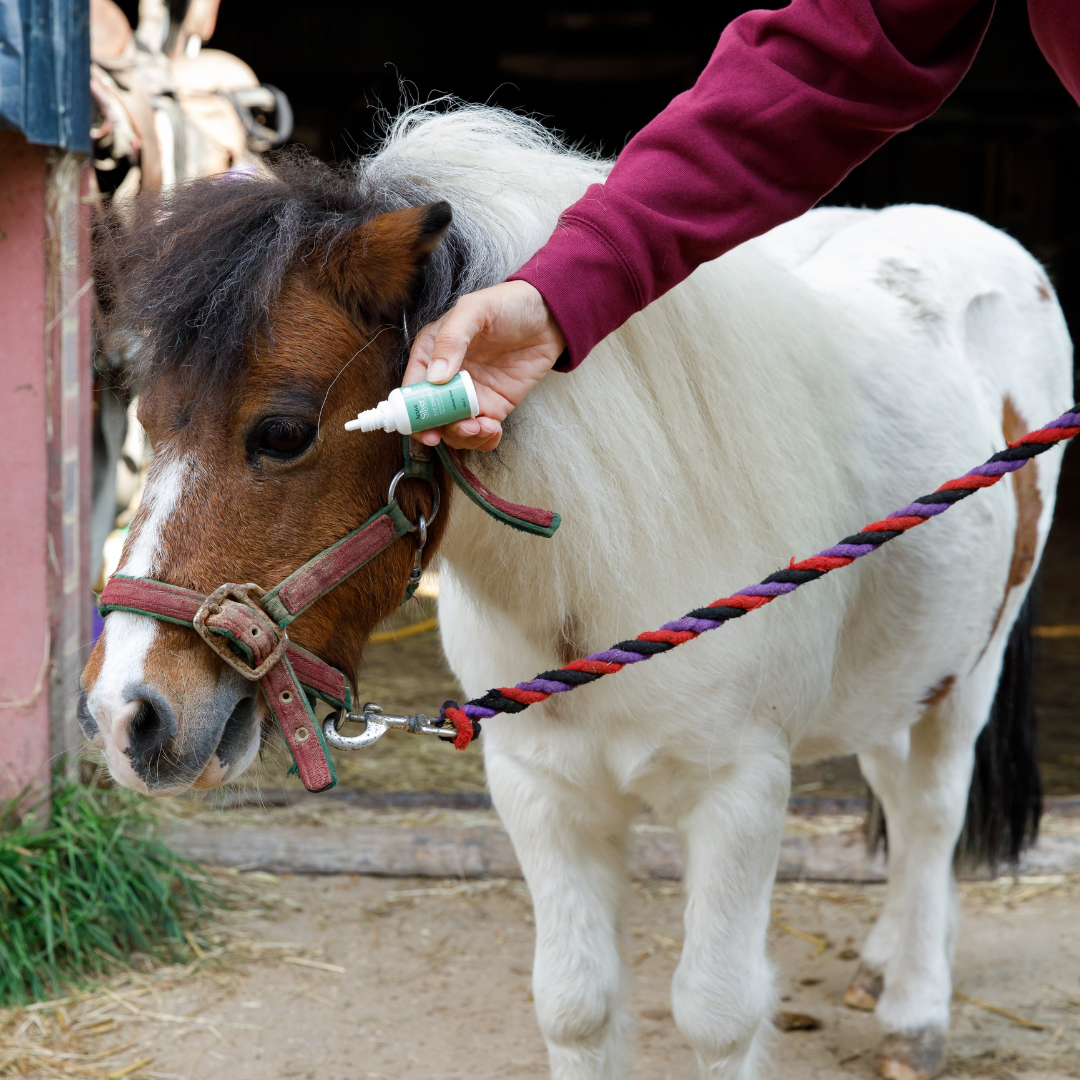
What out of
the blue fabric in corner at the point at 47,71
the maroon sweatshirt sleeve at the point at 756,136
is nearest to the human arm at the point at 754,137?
the maroon sweatshirt sleeve at the point at 756,136

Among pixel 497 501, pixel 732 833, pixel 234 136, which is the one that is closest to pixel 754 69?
pixel 497 501

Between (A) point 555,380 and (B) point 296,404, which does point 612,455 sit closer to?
(A) point 555,380

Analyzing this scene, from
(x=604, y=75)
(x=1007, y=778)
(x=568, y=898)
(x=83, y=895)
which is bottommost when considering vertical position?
(x=83, y=895)

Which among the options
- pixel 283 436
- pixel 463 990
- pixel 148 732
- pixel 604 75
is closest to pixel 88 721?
pixel 148 732

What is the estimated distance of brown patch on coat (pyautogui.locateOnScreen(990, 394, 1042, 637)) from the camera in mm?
2527

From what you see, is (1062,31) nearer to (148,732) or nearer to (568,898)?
(148,732)

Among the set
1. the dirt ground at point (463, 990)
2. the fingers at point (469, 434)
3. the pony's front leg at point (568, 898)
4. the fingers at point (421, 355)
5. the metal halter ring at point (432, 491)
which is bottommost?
the dirt ground at point (463, 990)

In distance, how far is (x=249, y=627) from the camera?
124 centimetres

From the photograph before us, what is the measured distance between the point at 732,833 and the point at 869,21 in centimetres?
114

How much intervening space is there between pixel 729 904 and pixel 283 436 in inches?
40.2

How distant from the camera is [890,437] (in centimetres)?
206

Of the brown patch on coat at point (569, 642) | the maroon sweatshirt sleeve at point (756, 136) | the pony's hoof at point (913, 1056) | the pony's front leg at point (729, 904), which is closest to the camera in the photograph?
the maroon sweatshirt sleeve at point (756, 136)

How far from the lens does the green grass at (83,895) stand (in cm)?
264

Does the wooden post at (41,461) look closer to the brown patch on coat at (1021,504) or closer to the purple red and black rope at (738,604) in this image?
the purple red and black rope at (738,604)
